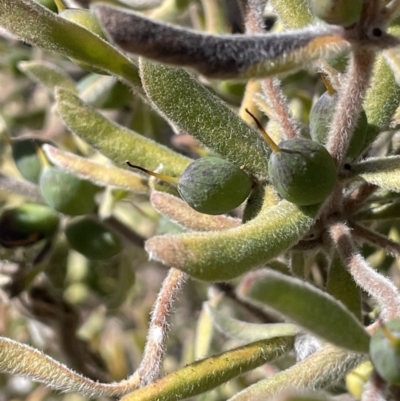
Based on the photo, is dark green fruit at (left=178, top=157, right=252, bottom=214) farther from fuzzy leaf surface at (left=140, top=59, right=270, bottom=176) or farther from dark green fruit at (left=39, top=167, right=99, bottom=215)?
dark green fruit at (left=39, top=167, right=99, bottom=215)

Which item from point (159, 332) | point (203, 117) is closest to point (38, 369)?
point (159, 332)

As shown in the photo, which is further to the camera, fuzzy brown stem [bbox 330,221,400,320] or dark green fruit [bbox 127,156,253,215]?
dark green fruit [bbox 127,156,253,215]

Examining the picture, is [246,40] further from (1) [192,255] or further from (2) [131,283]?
(2) [131,283]

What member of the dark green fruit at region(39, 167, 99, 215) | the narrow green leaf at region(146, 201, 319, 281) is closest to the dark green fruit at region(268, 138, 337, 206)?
the narrow green leaf at region(146, 201, 319, 281)

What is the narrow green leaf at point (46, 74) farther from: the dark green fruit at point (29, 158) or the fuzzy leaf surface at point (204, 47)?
the fuzzy leaf surface at point (204, 47)

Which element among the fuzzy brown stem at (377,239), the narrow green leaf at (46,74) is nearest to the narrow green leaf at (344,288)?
the fuzzy brown stem at (377,239)

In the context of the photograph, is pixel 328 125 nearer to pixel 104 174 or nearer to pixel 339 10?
pixel 339 10

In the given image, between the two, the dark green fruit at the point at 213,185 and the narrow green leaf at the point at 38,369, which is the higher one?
the dark green fruit at the point at 213,185
